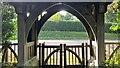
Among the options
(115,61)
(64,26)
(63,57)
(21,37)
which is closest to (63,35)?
(64,26)

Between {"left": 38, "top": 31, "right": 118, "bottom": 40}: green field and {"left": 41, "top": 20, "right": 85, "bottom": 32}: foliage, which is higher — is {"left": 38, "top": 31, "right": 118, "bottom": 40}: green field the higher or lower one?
the lower one

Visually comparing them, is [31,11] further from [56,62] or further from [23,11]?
[56,62]

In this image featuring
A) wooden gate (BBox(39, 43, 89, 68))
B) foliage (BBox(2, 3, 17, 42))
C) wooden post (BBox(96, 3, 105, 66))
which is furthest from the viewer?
foliage (BBox(2, 3, 17, 42))

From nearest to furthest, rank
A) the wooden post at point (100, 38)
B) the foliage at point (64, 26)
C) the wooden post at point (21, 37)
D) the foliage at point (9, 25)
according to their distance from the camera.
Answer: the wooden post at point (100, 38) < the wooden post at point (21, 37) < the foliage at point (9, 25) < the foliage at point (64, 26)

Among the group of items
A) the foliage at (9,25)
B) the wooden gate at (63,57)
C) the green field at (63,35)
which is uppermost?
the foliage at (9,25)

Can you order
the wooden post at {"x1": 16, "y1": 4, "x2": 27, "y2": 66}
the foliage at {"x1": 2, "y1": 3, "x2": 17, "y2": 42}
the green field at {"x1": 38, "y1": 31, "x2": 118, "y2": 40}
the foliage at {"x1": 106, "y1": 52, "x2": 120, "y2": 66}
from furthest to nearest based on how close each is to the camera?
the green field at {"x1": 38, "y1": 31, "x2": 118, "y2": 40} → the foliage at {"x1": 2, "y1": 3, "x2": 17, "y2": 42} → the wooden post at {"x1": 16, "y1": 4, "x2": 27, "y2": 66} → the foliage at {"x1": 106, "y1": 52, "x2": 120, "y2": 66}

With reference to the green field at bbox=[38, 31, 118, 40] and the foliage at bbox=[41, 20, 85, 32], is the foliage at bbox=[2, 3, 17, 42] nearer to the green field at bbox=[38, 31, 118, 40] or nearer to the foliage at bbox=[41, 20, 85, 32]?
the foliage at bbox=[41, 20, 85, 32]

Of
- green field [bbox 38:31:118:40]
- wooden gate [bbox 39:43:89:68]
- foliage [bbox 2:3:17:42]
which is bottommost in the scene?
wooden gate [bbox 39:43:89:68]

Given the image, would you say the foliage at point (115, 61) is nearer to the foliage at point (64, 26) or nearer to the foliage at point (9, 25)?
the foliage at point (9, 25)

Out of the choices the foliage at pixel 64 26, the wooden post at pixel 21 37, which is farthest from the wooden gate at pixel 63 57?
the foliage at pixel 64 26

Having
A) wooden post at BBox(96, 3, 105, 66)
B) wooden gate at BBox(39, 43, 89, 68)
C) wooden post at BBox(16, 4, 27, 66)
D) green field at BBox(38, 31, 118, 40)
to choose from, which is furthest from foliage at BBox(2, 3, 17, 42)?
green field at BBox(38, 31, 118, 40)

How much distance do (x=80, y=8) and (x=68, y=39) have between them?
18.4 feet

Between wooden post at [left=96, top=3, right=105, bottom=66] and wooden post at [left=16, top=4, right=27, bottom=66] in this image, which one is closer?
wooden post at [left=96, top=3, right=105, bottom=66]

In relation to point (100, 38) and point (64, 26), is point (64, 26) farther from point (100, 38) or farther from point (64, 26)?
point (100, 38)
